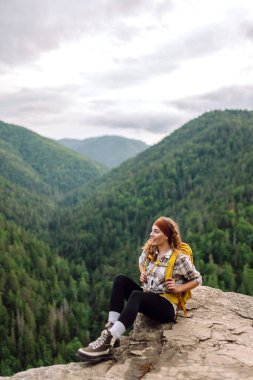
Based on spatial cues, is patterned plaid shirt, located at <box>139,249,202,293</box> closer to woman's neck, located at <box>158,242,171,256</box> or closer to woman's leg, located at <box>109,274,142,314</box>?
woman's neck, located at <box>158,242,171,256</box>

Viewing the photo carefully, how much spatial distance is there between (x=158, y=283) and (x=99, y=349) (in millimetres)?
2596

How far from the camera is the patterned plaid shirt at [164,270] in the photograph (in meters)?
11.3

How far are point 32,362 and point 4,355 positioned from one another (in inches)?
324

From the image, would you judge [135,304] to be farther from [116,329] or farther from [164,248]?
[164,248]

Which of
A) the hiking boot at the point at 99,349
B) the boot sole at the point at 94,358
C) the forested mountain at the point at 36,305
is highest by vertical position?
the hiking boot at the point at 99,349

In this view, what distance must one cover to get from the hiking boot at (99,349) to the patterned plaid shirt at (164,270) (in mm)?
2068

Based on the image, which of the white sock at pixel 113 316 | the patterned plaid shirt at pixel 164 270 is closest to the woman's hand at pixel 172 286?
the patterned plaid shirt at pixel 164 270

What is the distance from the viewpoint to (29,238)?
165000 mm

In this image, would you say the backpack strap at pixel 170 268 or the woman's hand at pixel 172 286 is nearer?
the woman's hand at pixel 172 286

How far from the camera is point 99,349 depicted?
33.3ft

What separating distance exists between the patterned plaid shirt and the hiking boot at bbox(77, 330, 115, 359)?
2.07 meters

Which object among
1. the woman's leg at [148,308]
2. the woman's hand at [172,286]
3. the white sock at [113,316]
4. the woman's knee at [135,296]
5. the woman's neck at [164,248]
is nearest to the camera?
the woman's leg at [148,308]

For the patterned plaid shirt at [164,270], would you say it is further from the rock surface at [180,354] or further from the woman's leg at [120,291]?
the rock surface at [180,354]

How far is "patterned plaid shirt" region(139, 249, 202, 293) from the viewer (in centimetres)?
1127
